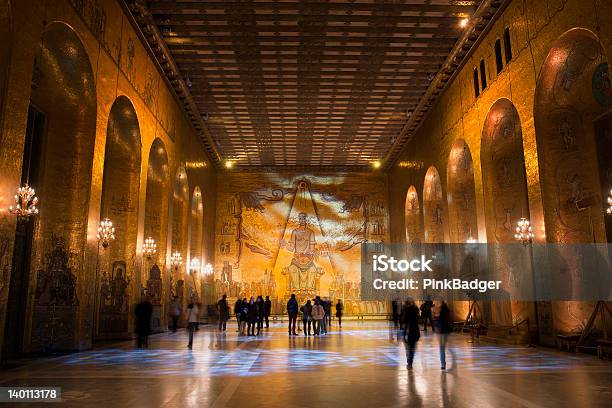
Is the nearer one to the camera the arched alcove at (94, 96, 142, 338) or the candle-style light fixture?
the arched alcove at (94, 96, 142, 338)

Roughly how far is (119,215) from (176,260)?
4634mm

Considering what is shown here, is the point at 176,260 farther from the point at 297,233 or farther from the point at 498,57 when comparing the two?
the point at 498,57

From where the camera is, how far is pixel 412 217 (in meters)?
22.7

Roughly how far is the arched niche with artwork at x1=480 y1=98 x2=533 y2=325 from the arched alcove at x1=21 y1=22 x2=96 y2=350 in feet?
34.3

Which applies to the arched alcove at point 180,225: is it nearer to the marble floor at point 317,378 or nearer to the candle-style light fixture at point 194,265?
the candle-style light fixture at point 194,265

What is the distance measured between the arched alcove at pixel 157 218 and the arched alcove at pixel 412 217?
1099 cm

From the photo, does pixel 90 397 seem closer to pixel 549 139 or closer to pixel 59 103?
pixel 59 103

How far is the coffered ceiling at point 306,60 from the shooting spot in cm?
1280

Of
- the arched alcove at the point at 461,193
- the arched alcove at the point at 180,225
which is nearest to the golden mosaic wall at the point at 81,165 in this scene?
the arched alcove at the point at 180,225

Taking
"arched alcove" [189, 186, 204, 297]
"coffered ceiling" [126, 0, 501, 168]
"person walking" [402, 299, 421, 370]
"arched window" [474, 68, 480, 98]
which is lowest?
"person walking" [402, 299, 421, 370]

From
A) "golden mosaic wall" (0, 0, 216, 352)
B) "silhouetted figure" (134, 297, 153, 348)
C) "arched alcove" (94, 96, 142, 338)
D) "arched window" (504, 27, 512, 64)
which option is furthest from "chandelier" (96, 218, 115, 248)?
"arched window" (504, 27, 512, 64)

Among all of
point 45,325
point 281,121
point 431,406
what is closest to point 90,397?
point 431,406

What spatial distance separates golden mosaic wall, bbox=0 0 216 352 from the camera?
24.6ft

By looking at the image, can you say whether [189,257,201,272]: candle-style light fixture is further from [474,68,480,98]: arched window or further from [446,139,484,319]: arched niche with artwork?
[474,68,480,98]: arched window
